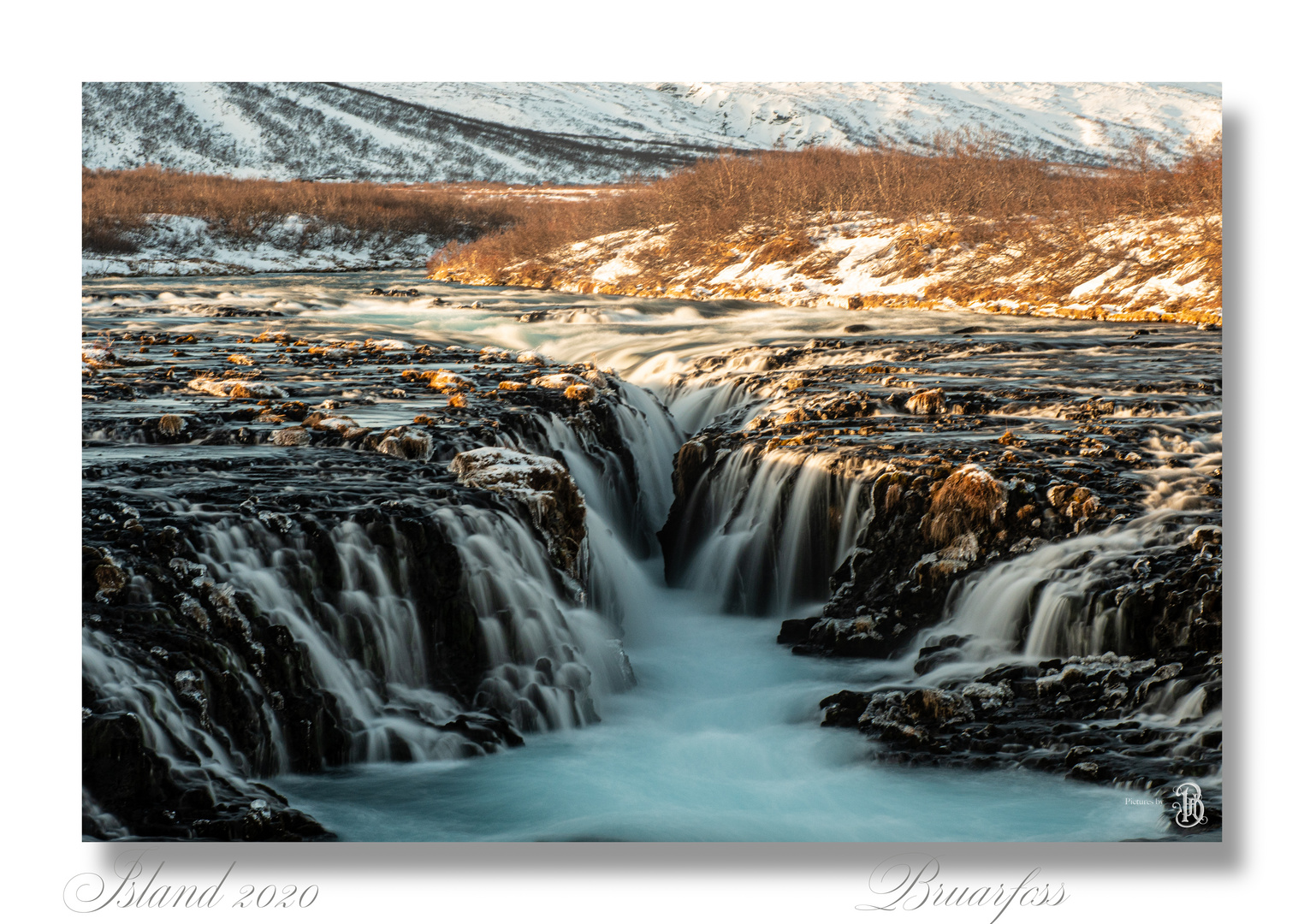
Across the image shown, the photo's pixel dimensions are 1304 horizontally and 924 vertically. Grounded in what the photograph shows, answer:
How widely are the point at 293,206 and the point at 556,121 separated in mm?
2125

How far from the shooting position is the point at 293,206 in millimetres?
7414

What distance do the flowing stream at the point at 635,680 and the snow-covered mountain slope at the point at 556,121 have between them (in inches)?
41.2

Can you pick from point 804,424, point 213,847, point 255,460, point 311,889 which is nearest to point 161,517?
point 255,460

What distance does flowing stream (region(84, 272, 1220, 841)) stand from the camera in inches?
202

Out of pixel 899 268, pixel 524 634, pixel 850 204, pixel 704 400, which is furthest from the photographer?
pixel 704 400

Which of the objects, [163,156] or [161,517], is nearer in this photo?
[161,517]

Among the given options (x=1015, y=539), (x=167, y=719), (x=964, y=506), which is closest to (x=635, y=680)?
(x=964, y=506)

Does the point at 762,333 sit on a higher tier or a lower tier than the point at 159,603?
higher

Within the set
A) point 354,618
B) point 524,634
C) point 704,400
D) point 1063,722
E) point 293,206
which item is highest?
point 293,206

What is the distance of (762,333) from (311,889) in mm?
6440

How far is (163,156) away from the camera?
6176mm

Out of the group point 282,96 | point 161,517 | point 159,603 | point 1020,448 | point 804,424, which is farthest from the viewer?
point 804,424

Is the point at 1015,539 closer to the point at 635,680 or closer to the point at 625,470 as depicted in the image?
the point at 635,680

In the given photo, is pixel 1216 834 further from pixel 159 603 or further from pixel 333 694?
pixel 159 603
